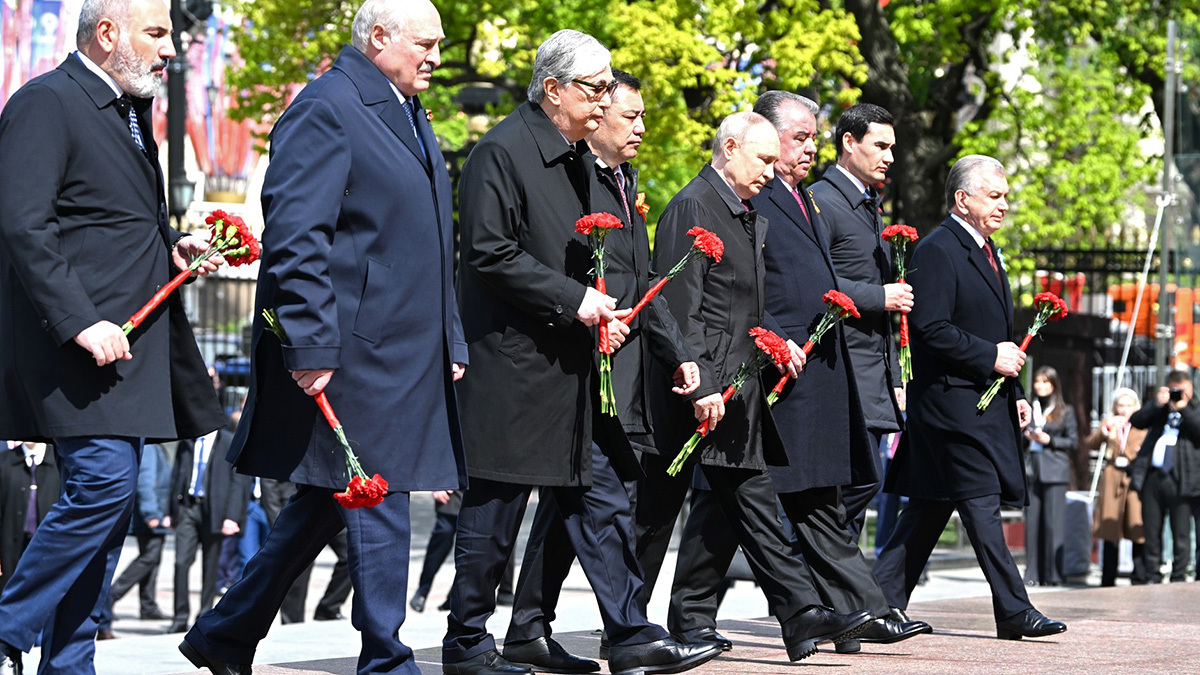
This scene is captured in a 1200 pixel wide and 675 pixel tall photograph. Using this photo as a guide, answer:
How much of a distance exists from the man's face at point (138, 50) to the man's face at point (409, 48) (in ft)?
1.99

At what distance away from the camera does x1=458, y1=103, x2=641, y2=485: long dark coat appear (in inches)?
227

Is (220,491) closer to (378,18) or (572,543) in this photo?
(572,543)

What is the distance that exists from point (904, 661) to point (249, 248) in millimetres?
3028

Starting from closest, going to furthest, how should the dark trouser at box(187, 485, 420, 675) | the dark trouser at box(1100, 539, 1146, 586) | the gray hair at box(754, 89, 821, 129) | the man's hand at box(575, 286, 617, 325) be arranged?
the dark trouser at box(187, 485, 420, 675)
the man's hand at box(575, 286, 617, 325)
the gray hair at box(754, 89, 821, 129)
the dark trouser at box(1100, 539, 1146, 586)

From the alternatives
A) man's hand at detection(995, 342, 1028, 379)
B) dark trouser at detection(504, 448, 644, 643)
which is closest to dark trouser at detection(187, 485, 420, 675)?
Result: dark trouser at detection(504, 448, 644, 643)

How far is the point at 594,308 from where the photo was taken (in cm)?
571

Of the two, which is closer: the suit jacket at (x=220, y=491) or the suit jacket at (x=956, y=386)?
the suit jacket at (x=956, y=386)

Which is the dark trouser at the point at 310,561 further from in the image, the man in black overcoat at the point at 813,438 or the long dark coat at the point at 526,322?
the man in black overcoat at the point at 813,438

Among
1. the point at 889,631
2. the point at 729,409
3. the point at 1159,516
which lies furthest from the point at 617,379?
the point at 1159,516

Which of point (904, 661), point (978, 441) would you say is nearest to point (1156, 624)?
point (978, 441)

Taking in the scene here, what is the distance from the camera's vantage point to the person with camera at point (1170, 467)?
16.5 m

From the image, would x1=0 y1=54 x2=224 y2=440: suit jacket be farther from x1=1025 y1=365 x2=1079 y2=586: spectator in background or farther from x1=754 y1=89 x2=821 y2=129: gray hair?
x1=1025 y1=365 x2=1079 y2=586: spectator in background

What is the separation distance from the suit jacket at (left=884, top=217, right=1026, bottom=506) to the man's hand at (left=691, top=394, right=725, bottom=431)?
1.80 meters

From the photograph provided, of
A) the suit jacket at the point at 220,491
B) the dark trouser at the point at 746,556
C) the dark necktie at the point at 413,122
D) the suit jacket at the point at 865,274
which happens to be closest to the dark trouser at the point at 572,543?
the dark trouser at the point at 746,556
